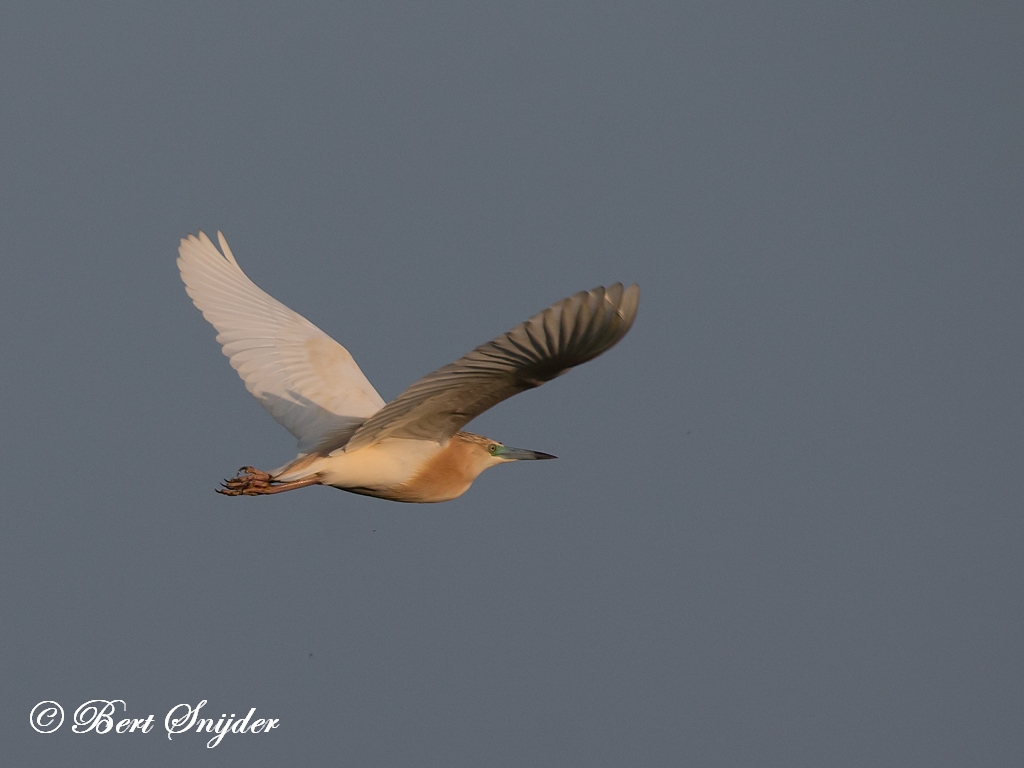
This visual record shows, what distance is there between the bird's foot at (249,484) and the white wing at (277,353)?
0.70 meters

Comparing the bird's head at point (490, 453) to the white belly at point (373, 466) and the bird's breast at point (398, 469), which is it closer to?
the bird's breast at point (398, 469)

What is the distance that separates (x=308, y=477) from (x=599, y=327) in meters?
3.00

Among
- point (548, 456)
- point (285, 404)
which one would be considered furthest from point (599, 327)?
point (285, 404)

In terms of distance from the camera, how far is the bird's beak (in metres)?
9.70

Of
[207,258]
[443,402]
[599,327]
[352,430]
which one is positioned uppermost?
[207,258]

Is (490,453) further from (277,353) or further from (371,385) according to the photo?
(277,353)

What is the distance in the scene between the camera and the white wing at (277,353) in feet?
32.8

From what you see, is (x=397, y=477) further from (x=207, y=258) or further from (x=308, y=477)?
(x=207, y=258)

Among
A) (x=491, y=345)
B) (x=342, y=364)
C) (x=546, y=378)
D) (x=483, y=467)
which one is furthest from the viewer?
(x=342, y=364)

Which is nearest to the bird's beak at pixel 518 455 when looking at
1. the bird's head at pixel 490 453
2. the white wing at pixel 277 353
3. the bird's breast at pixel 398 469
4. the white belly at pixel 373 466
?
the bird's head at pixel 490 453

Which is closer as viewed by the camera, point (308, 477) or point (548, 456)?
point (308, 477)

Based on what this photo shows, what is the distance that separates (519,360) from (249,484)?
2.97 meters

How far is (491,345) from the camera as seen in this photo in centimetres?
649

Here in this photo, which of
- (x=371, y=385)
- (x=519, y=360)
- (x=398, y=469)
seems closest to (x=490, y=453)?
(x=398, y=469)
